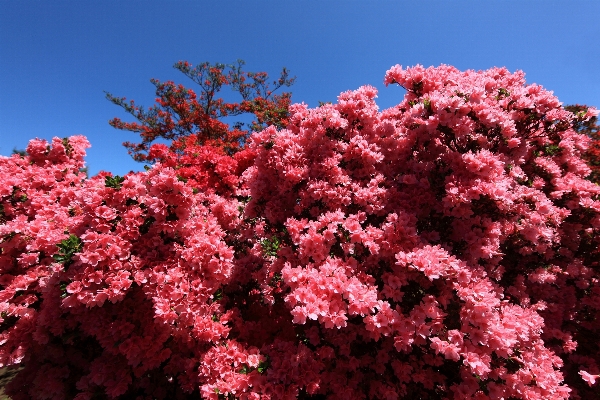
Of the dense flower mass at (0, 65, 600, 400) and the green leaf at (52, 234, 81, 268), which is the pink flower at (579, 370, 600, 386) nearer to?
the dense flower mass at (0, 65, 600, 400)

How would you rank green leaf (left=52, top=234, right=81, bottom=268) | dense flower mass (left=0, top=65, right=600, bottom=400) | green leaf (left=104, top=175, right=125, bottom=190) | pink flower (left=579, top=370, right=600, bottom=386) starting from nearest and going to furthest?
dense flower mass (left=0, top=65, right=600, bottom=400)
green leaf (left=52, top=234, right=81, bottom=268)
green leaf (left=104, top=175, right=125, bottom=190)
pink flower (left=579, top=370, right=600, bottom=386)

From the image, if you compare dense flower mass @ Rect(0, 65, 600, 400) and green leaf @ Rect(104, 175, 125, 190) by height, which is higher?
green leaf @ Rect(104, 175, 125, 190)

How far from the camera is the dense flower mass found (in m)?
3.38

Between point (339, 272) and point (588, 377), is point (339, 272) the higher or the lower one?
the higher one

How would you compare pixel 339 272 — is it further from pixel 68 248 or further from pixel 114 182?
pixel 68 248

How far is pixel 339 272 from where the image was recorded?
342 centimetres

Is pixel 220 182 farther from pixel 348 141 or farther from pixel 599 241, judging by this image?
pixel 599 241

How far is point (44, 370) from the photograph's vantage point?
448 centimetres

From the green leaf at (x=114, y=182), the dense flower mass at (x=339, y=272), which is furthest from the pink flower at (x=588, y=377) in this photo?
the green leaf at (x=114, y=182)

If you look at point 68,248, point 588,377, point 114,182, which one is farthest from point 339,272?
point 588,377

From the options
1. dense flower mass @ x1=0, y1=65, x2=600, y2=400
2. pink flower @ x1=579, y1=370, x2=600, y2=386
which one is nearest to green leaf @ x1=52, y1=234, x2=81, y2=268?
dense flower mass @ x1=0, y1=65, x2=600, y2=400

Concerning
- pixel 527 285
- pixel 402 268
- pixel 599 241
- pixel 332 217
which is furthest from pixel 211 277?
pixel 599 241

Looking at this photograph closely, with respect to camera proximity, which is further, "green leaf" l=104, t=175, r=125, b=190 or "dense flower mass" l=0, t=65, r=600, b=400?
"green leaf" l=104, t=175, r=125, b=190

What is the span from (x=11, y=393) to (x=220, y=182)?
5.18m
